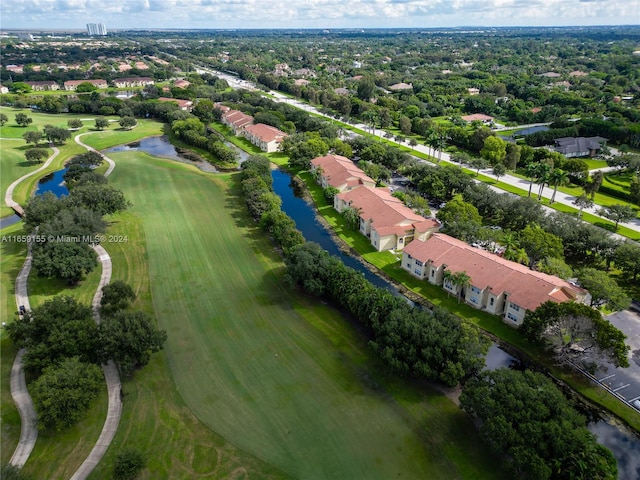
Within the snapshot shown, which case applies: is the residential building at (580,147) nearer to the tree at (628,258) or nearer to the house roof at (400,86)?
the tree at (628,258)

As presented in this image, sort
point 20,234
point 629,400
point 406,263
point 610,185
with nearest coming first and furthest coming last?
point 629,400, point 406,263, point 20,234, point 610,185

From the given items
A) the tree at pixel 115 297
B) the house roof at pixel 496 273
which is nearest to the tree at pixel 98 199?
the tree at pixel 115 297

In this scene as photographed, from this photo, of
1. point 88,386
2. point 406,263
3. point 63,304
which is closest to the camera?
point 88,386

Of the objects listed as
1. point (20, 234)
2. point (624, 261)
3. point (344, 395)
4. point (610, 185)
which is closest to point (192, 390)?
point (344, 395)

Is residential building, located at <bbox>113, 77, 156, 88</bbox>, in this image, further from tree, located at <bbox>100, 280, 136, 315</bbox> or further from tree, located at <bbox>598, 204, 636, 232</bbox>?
tree, located at <bbox>598, 204, 636, 232</bbox>

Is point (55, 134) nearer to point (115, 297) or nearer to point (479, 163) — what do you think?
point (115, 297)

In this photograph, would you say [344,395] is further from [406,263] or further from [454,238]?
[454,238]
